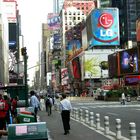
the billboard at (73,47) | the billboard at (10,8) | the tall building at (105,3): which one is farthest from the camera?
the billboard at (73,47)

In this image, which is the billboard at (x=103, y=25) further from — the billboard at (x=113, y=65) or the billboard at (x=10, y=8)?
the billboard at (x=10, y=8)

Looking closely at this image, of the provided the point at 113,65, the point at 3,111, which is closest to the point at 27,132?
the point at 3,111

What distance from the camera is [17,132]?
9898 millimetres

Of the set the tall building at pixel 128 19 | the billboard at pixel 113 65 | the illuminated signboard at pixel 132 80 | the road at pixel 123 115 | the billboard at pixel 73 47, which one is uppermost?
the tall building at pixel 128 19

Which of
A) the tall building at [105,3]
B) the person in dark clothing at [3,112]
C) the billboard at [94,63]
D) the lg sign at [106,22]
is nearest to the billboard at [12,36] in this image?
the billboard at [94,63]

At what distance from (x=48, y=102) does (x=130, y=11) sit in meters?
122

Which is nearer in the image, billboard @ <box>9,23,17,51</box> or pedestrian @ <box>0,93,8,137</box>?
pedestrian @ <box>0,93,8,137</box>

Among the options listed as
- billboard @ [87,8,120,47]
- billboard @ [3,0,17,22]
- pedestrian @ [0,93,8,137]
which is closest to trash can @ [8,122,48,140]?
pedestrian @ [0,93,8,137]

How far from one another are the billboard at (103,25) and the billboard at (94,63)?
4169 millimetres

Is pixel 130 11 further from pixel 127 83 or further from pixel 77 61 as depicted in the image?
pixel 127 83

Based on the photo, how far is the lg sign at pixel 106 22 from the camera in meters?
146

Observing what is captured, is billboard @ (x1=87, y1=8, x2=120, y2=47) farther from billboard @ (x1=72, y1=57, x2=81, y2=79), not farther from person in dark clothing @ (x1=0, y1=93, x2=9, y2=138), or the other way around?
person in dark clothing @ (x1=0, y1=93, x2=9, y2=138)

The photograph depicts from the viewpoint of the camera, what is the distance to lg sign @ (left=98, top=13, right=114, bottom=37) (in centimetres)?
14650

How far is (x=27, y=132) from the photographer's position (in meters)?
9.89
